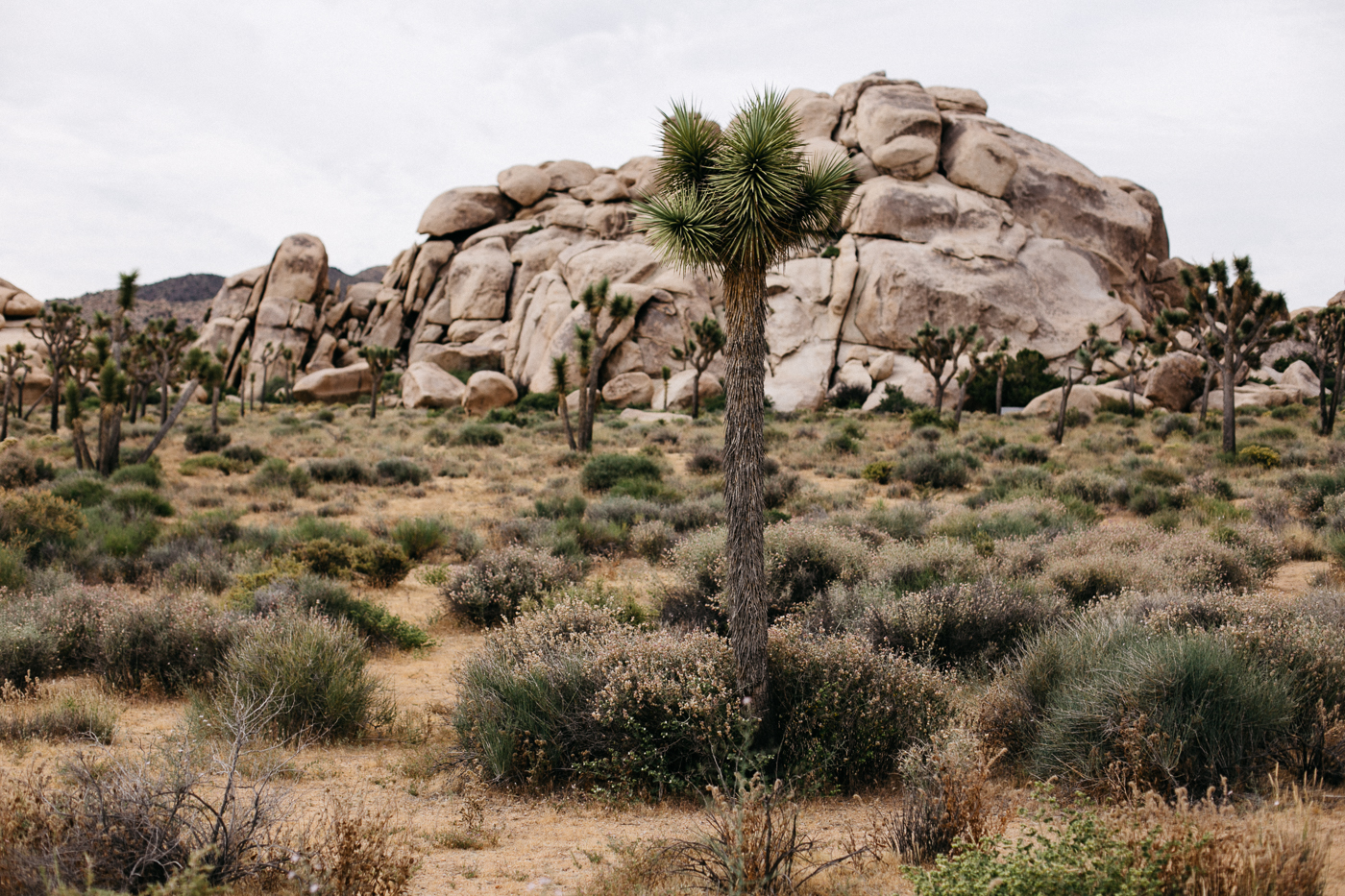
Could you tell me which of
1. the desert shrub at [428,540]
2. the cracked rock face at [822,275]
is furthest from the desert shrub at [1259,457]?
the cracked rock face at [822,275]

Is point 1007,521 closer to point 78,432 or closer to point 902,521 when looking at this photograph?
point 902,521

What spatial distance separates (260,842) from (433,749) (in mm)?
2233

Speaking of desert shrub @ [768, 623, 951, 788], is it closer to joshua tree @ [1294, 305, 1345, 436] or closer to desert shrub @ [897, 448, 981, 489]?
desert shrub @ [897, 448, 981, 489]

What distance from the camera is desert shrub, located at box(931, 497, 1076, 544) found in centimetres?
1218

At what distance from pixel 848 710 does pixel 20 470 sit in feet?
68.7

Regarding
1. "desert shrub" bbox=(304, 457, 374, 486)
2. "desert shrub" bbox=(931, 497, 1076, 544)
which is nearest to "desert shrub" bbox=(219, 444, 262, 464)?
"desert shrub" bbox=(304, 457, 374, 486)

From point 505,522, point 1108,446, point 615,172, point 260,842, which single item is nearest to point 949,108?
point 615,172

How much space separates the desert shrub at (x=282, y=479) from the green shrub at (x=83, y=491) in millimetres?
3311

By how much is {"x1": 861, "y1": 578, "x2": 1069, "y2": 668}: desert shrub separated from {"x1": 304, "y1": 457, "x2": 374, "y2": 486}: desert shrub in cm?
1633

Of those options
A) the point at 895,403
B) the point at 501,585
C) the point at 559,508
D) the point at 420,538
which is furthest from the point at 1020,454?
the point at 895,403

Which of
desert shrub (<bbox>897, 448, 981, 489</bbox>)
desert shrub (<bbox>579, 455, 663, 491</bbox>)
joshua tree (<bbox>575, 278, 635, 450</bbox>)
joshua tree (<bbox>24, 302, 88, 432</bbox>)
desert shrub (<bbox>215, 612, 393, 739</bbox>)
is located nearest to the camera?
desert shrub (<bbox>215, 612, 393, 739</bbox>)

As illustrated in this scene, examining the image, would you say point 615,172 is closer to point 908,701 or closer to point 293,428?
point 293,428

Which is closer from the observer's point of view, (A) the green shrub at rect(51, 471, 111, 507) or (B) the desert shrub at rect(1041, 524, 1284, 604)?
(B) the desert shrub at rect(1041, 524, 1284, 604)

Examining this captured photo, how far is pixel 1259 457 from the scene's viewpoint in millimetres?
22266
